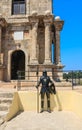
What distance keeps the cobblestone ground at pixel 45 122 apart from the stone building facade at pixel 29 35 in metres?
7.63

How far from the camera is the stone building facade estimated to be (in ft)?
53.6

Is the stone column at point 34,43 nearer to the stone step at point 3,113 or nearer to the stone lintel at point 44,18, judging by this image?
the stone lintel at point 44,18

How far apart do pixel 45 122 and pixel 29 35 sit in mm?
10491

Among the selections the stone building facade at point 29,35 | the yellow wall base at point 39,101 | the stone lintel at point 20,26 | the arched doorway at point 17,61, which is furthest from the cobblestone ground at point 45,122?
the arched doorway at point 17,61

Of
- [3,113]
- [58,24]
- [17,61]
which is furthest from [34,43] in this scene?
[3,113]

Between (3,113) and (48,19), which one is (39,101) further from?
(48,19)

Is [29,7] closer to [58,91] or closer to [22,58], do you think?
[22,58]

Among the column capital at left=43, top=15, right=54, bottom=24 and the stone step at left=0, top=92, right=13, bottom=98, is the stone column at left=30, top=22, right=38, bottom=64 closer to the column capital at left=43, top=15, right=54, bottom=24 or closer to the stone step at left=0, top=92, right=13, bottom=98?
the column capital at left=43, top=15, right=54, bottom=24

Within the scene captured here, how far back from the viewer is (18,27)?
17.1 m

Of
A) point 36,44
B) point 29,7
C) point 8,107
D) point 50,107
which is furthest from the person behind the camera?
point 29,7

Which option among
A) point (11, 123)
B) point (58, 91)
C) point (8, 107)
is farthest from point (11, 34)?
point (11, 123)

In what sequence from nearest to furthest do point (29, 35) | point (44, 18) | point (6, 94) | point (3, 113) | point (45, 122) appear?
point (45, 122) < point (3, 113) < point (6, 94) < point (44, 18) < point (29, 35)

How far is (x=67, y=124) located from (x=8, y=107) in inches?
94.4

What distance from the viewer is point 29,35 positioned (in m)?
17.0
